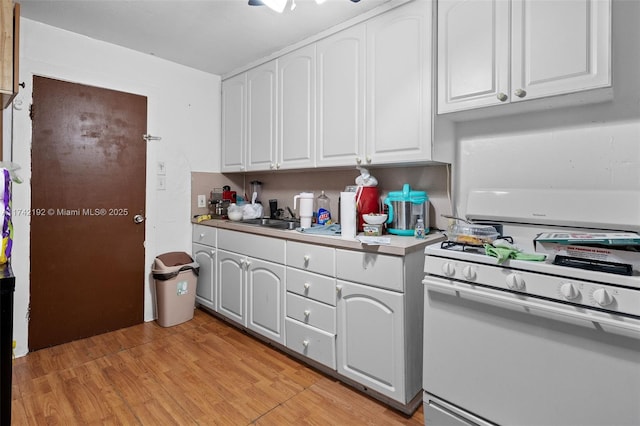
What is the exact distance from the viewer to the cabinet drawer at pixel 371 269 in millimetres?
1600

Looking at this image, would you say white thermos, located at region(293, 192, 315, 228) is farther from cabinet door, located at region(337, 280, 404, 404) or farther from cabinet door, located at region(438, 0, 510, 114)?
cabinet door, located at region(438, 0, 510, 114)

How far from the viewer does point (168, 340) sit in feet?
7.95

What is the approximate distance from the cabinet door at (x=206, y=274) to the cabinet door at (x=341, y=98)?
1278mm

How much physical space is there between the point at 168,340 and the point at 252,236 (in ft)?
3.26

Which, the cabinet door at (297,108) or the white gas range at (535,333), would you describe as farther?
Answer: the cabinet door at (297,108)

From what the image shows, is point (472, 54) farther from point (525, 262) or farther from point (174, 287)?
point (174, 287)

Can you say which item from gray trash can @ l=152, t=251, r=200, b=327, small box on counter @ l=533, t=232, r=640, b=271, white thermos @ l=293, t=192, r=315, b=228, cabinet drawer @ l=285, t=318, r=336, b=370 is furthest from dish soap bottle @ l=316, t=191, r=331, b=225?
small box on counter @ l=533, t=232, r=640, b=271

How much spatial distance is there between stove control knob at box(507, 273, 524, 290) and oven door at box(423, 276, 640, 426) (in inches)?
1.5

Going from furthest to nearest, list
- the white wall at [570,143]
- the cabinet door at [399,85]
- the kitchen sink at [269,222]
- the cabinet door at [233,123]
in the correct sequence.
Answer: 1. the cabinet door at [233,123]
2. the kitchen sink at [269,222]
3. the cabinet door at [399,85]
4. the white wall at [570,143]

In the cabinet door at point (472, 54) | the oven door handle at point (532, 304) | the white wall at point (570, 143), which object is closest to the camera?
the oven door handle at point (532, 304)

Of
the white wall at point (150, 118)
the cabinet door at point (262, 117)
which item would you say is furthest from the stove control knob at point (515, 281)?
the white wall at point (150, 118)

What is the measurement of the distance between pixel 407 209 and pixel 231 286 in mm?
1501

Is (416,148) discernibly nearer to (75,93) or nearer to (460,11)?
(460,11)

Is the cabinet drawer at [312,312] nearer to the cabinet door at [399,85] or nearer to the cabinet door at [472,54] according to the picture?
the cabinet door at [399,85]
